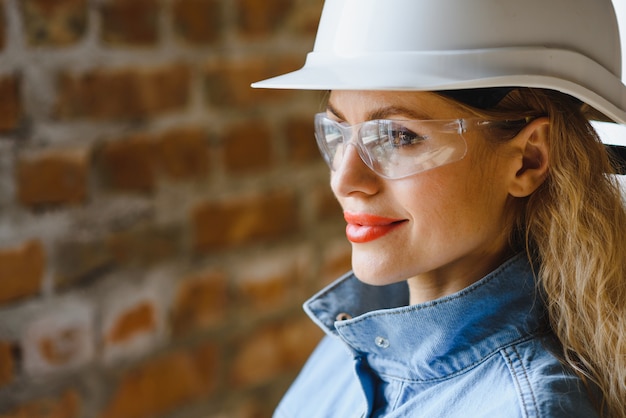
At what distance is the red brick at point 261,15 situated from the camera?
4.72ft

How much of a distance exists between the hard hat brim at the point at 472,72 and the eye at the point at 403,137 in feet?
0.21

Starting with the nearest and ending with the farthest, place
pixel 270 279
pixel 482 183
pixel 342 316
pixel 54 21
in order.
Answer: pixel 482 183, pixel 342 316, pixel 54 21, pixel 270 279

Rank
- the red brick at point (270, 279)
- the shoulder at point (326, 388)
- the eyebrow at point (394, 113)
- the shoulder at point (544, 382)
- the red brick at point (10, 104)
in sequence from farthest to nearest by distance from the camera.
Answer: the red brick at point (270, 279) < the red brick at point (10, 104) < the shoulder at point (326, 388) < the eyebrow at point (394, 113) < the shoulder at point (544, 382)

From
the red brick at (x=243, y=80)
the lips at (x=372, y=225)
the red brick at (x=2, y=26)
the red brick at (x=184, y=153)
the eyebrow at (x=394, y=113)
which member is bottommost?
the lips at (x=372, y=225)

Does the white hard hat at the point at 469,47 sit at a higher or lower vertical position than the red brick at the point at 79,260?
higher

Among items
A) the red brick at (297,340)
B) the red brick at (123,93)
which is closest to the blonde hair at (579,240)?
the red brick at (123,93)

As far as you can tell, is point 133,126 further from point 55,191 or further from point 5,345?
point 5,345

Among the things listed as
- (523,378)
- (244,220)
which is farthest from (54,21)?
(523,378)

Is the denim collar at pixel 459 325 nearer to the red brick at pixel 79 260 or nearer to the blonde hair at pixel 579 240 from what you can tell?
the blonde hair at pixel 579 240

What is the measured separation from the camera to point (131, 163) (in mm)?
1310

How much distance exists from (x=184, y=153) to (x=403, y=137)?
0.59m

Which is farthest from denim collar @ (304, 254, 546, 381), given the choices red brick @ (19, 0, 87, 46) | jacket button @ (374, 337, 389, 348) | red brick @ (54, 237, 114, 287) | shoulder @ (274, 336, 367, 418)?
red brick @ (19, 0, 87, 46)

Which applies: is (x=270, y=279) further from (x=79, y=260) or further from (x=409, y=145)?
(x=409, y=145)

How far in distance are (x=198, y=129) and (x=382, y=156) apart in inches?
23.0
